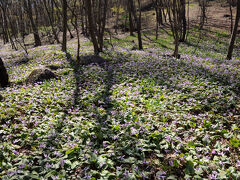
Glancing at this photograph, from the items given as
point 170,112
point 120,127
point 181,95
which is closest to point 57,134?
point 120,127

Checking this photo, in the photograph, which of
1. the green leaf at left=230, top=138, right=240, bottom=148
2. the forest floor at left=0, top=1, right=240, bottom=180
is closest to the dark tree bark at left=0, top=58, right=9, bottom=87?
the forest floor at left=0, top=1, right=240, bottom=180


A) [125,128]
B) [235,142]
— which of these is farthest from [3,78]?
[235,142]

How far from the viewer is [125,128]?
5117mm

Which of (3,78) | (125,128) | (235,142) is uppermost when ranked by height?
(3,78)

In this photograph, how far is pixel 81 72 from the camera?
10.6 metres

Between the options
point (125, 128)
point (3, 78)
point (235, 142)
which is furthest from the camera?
point (3, 78)

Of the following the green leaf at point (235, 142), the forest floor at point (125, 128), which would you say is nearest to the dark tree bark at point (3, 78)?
the forest floor at point (125, 128)

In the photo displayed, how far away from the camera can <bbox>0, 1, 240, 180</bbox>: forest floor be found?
150 inches

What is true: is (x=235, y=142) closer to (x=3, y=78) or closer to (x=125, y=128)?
(x=125, y=128)

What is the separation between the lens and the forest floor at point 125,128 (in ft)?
12.5

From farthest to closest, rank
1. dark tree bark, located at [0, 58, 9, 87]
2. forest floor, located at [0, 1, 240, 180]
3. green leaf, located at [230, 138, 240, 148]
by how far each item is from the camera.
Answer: dark tree bark, located at [0, 58, 9, 87] → green leaf, located at [230, 138, 240, 148] → forest floor, located at [0, 1, 240, 180]

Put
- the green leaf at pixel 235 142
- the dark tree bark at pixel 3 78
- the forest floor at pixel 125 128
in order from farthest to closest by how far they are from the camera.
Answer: the dark tree bark at pixel 3 78 < the green leaf at pixel 235 142 < the forest floor at pixel 125 128

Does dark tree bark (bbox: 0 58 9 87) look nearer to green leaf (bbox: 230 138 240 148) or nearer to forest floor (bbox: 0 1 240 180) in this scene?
forest floor (bbox: 0 1 240 180)

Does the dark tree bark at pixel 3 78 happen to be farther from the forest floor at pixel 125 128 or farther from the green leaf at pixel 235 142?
the green leaf at pixel 235 142
